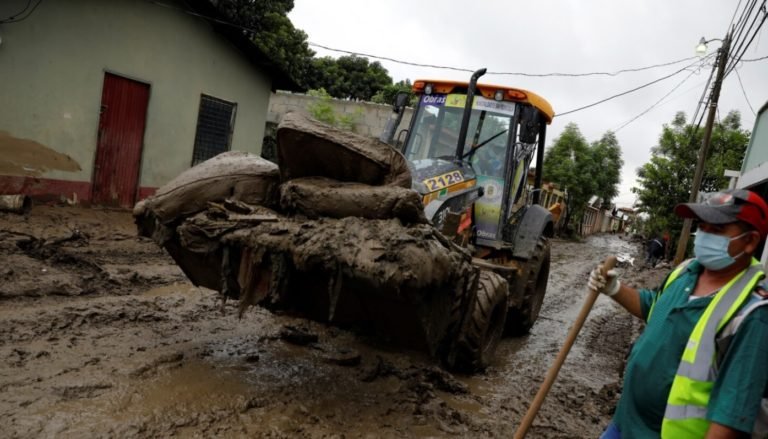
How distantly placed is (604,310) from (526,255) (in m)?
3.99

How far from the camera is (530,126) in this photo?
5.24m

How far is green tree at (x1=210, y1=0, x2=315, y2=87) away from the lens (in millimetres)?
17375

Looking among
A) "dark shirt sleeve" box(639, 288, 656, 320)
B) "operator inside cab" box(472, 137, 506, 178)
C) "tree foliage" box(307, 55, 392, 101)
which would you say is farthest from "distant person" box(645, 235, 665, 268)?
"dark shirt sleeve" box(639, 288, 656, 320)

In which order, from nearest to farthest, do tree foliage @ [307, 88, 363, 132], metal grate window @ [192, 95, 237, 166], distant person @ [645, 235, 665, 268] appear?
1. metal grate window @ [192, 95, 237, 166]
2. tree foliage @ [307, 88, 363, 132]
3. distant person @ [645, 235, 665, 268]

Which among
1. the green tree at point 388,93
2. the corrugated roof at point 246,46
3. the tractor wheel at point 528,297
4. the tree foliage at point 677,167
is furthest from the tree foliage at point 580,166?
the tractor wheel at point 528,297

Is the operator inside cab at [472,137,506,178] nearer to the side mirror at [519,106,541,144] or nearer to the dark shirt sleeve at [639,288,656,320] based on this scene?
the side mirror at [519,106,541,144]

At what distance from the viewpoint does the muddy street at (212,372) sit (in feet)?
10.5

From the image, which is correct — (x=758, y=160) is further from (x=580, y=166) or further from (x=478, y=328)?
(x=580, y=166)

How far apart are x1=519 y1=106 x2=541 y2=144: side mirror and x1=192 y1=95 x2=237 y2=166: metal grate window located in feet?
26.5

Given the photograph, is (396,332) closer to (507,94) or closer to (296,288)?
(296,288)

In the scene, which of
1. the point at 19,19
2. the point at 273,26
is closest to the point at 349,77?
the point at 273,26

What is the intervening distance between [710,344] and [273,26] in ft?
60.2

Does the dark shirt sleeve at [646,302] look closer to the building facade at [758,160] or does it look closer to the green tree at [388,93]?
the building facade at [758,160]

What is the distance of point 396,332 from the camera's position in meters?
3.54
